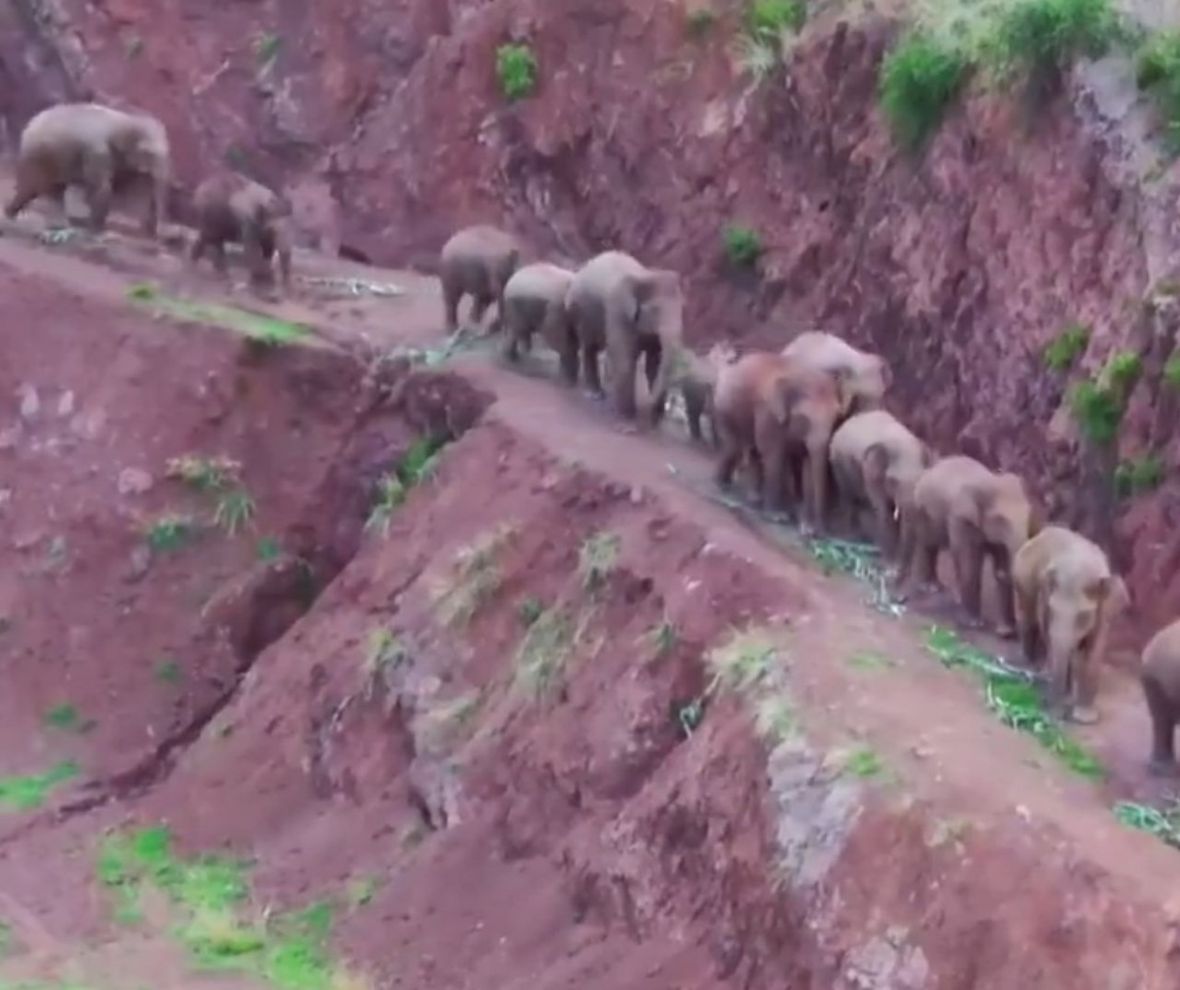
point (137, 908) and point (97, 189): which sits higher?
point (97, 189)

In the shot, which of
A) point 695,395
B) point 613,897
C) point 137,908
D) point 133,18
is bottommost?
point 137,908

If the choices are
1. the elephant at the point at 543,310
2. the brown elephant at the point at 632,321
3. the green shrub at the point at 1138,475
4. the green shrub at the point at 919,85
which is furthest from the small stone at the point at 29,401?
the green shrub at the point at 1138,475

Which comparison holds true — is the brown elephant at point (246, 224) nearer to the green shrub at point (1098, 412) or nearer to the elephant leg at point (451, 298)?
the elephant leg at point (451, 298)

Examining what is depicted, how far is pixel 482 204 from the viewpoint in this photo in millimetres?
24891

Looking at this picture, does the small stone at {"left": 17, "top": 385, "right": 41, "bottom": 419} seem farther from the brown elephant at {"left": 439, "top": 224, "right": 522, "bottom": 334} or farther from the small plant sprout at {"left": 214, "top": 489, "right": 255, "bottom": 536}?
the brown elephant at {"left": 439, "top": 224, "right": 522, "bottom": 334}

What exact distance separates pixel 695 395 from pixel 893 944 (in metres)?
7.18

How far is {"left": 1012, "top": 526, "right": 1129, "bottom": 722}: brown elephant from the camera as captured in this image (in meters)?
13.0

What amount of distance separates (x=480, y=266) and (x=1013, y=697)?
8.40 metres

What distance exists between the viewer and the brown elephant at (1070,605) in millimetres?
12977

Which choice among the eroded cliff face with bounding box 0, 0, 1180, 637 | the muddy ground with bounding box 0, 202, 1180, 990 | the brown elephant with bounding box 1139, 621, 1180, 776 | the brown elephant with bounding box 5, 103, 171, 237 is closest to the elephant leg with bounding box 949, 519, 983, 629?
the muddy ground with bounding box 0, 202, 1180, 990

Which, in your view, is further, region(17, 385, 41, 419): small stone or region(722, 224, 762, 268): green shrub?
region(722, 224, 762, 268): green shrub

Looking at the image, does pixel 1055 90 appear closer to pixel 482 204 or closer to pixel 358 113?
pixel 482 204

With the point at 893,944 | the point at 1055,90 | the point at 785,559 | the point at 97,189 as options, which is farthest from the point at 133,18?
the point at 893,944

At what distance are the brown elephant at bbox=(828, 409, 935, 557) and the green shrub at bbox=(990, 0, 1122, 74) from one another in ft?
12.3
